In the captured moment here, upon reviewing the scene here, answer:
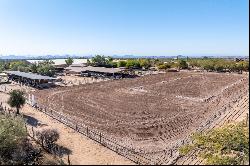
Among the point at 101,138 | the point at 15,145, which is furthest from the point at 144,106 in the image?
the point at 15,145

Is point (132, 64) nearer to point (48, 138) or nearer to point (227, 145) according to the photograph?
point (48, 138)

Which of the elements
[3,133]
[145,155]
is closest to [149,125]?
[145,155]

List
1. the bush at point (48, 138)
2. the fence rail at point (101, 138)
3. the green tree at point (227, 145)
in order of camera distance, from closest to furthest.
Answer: the green tree at point (227, 145) < the fence rail at point (101, 138) < the bush at point (48, 138)

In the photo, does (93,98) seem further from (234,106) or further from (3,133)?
(3,133)

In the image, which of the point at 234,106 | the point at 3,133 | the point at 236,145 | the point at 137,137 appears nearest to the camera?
the point at 236,145

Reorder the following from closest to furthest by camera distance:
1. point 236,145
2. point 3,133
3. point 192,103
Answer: point 236,145
point 3,133
point 192,103

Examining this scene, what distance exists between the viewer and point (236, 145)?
16.9 meters

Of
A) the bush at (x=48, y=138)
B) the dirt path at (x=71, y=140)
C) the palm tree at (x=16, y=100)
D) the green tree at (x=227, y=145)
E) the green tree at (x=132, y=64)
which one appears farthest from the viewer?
the green tree at (x=132, y=64)

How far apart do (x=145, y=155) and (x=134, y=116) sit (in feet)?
44.0

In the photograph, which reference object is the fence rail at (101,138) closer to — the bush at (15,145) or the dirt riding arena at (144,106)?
the dirt riding arena at (144,106)

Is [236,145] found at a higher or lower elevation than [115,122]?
higher

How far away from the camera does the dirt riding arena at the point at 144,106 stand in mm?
30312

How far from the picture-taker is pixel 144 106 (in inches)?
1704

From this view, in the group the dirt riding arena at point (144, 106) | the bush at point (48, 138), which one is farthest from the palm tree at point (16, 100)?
the bush at point (48, 138)
